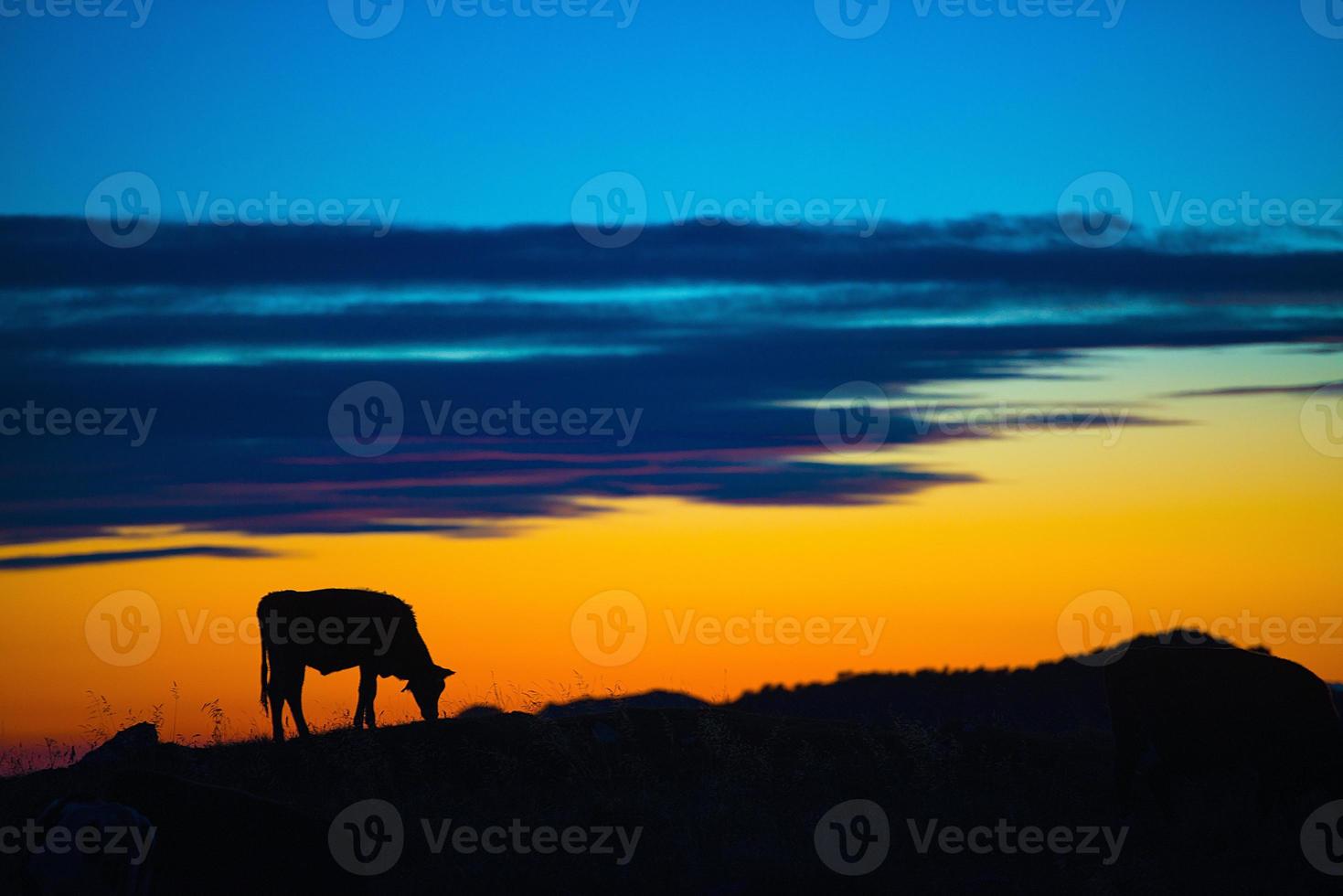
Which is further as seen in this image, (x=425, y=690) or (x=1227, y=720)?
(x=425, y=690)

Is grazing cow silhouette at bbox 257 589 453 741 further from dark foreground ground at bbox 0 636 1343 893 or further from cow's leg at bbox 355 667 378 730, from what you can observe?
dark foreground ground at bbox 0 636 1343 893

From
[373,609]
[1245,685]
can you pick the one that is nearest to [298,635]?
[373,609]

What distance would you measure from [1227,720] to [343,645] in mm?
16723

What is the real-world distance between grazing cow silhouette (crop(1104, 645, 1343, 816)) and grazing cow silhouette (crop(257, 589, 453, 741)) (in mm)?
13492

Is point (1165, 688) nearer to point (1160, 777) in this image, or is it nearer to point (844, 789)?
point (1160, 777)

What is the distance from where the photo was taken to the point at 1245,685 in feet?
62.4

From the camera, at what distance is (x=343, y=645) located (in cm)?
2662

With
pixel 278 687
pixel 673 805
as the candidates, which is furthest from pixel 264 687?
pixel 673 805

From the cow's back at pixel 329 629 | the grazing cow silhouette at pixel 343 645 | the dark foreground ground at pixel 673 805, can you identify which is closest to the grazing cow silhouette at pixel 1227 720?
the dark foreground ground at pixel 673 805

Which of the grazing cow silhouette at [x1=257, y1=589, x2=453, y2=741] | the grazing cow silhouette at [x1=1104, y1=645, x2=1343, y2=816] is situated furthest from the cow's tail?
the grazing cow silhouette at [x1=1104, y1=645, x2=1343, y2=816]

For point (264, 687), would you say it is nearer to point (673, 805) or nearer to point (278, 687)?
point (278, 687)

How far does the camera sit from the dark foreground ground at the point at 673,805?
11.9 m

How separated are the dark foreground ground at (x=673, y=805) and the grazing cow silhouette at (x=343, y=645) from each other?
5687mm

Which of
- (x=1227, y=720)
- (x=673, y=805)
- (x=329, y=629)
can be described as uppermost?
(x=329, y=629)
